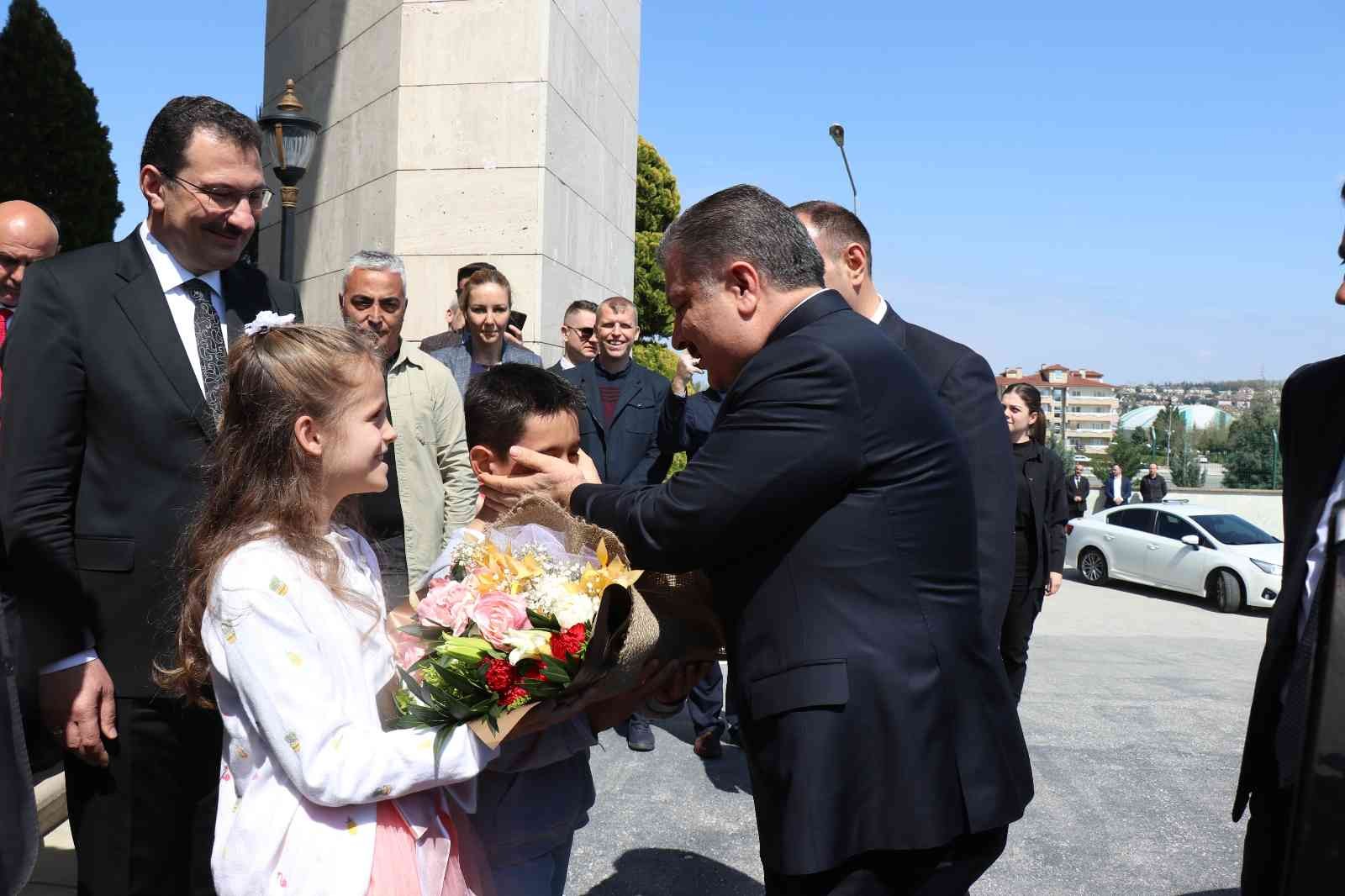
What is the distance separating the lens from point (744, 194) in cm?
249

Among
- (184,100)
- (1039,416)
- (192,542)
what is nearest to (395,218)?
(1039,416)

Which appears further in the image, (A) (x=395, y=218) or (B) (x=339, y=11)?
(B) (x=339, y=11)

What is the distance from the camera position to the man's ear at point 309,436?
2.34 metres

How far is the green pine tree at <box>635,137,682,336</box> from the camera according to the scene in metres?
32.3

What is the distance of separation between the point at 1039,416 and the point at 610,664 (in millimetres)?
6460

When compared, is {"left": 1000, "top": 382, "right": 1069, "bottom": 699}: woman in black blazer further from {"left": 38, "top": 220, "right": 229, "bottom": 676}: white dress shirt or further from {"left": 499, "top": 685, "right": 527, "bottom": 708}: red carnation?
{"left": 499, "top": 685, "right": 527, "bottom": 708}: red carnation

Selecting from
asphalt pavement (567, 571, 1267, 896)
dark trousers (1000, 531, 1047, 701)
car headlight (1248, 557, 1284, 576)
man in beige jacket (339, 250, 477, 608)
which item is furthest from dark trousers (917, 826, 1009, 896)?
car headlight (1248, 557, 1284, 576)

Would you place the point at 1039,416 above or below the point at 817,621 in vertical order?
above

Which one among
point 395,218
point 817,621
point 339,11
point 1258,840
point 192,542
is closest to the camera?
point 817,621

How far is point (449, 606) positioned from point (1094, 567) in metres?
17.9

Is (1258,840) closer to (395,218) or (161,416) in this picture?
(161,416)

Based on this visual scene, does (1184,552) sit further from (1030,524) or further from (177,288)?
(177,288)

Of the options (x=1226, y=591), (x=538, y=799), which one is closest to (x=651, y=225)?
(x=1226, y=591)

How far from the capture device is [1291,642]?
267 centimetres
